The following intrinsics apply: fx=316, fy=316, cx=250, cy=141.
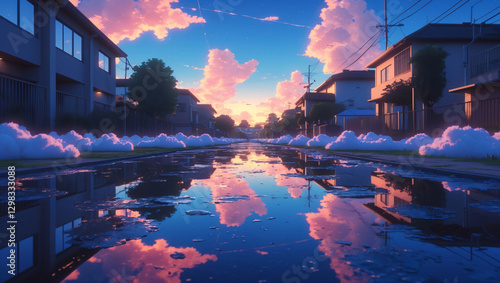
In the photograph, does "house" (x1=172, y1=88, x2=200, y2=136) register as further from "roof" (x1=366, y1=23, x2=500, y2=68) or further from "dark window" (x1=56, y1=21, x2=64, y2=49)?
"roof" (x1=366, y1=23, x2=500, y2=68)

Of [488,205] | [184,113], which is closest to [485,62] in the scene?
[488,205]

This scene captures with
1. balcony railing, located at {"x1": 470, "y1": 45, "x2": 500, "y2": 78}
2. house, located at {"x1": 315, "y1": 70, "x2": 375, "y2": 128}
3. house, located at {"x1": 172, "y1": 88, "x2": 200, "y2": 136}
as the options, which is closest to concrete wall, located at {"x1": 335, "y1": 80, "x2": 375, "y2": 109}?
house, located at {"x1": 315, "y1": 70, "x2": 375, "y2": 128}

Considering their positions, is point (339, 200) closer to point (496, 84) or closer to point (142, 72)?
point (496, 84)

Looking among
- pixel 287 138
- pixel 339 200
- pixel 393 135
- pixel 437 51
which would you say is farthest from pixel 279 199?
pixel 287 138

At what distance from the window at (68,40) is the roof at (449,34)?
2626 centimetres

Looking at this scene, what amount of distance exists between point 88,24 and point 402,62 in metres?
27.1

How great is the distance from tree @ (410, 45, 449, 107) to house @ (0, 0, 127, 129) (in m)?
24.3

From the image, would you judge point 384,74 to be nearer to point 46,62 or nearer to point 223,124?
point 46,62

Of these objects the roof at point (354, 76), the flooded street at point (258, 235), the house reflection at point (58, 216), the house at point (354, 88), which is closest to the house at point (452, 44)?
the roof at point (354, 76)

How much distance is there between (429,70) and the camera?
23.5 m

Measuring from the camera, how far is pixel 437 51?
2323 centimetres

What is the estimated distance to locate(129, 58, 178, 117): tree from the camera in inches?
1415

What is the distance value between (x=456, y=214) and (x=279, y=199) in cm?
236

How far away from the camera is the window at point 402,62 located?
2884 centimetres
